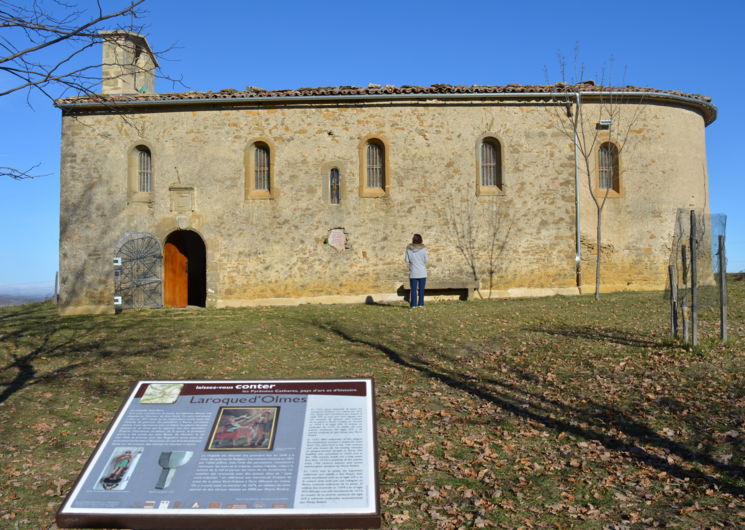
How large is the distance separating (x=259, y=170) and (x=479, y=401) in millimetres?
11268

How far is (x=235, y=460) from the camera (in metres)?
2.99

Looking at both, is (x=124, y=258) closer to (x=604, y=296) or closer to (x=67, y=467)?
(x=67, y=467)

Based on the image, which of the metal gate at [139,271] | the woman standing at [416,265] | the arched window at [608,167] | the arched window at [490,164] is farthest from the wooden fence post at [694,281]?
the metal gate at [139,271]

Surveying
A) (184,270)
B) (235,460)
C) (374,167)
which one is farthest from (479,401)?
(184,270)

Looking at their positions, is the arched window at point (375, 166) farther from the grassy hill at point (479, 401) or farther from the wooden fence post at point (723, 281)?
the wooden fence post at point (723, 281)

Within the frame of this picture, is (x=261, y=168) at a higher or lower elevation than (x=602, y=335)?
higher

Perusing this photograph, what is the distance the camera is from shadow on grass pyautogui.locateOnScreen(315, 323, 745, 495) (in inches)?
192

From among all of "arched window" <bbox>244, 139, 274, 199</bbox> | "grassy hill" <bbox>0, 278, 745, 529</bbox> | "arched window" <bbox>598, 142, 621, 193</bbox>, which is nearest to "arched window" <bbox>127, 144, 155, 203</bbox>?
"arched window" <bbox>244, 139, 274, 199</bbox>

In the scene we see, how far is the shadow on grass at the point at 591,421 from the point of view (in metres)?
4.87

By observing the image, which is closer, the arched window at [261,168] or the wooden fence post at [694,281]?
the wooden fence post at [694,281]

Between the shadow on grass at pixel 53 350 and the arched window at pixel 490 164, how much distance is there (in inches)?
395

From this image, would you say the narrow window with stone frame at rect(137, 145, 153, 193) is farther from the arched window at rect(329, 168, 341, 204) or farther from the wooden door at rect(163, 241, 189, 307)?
the arched window at rect(329, 168, 341, 204)

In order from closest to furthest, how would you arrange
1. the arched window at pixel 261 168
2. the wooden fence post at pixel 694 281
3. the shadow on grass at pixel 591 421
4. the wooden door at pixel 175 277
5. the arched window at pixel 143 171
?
1. the shadow on grass at pixel 591 421
2. the wooden fence post at pixel 694 281
3. the arched window at pixel 261 168
4. the arched window at pixel 143 171
5. the wooden door at pixel 175 277

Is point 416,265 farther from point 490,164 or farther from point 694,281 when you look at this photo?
point 694,281
